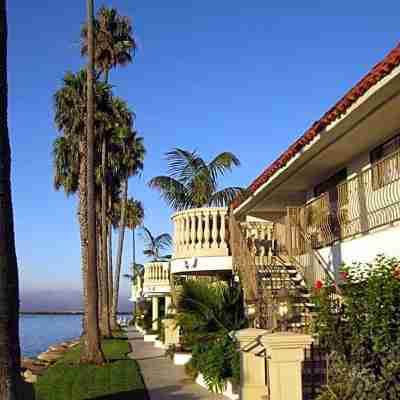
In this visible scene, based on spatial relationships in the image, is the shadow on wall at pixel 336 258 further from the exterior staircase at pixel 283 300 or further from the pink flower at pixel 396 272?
the pink flower at pixel 396 272

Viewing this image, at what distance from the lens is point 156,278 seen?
38.8 metres

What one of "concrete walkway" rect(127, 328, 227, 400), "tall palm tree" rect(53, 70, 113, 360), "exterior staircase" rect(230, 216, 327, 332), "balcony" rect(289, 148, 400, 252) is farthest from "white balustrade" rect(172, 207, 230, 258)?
"tall palm tree" rect(53, 70, 113, 360)

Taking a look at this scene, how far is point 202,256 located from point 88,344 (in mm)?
4439

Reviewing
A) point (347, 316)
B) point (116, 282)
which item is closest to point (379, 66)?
point (347, 316)

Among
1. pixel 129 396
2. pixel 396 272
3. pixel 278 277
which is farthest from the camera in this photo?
pixel 278 277

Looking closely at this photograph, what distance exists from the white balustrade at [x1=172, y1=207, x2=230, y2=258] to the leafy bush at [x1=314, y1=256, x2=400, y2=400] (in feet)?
32.0

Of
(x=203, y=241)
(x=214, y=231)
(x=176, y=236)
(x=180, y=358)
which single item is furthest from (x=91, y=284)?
(x=214, y=231)

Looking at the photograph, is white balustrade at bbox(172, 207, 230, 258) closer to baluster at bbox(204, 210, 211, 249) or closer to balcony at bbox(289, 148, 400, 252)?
baluster at bbox(204, 210, 211, 249)

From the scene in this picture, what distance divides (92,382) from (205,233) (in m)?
5.66

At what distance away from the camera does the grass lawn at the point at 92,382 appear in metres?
13.2

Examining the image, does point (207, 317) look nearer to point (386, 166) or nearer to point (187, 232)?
point (187, 232)

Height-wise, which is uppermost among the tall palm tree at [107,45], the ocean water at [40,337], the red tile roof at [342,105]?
the tall palm tree at [107,45]

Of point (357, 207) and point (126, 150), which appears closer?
point (357, 207)

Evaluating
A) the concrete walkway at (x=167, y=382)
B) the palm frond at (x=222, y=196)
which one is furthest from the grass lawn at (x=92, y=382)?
the palm frond at (x=222, y=196)
